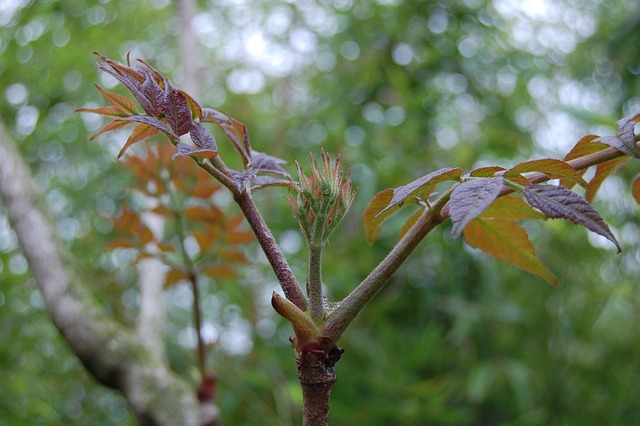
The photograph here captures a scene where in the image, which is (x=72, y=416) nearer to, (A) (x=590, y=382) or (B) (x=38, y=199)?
(B) (x=38, y=199)

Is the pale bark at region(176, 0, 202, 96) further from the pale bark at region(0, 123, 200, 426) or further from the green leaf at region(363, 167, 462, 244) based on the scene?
the green leaf at region(363, 167, 462, 244)

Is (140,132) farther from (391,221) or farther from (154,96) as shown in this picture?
(391,221)

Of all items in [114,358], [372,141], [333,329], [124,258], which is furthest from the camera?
[124,258]

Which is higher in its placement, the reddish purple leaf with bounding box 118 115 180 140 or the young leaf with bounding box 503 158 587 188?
the reddish purple leaf with bounding box 118 115 180 140

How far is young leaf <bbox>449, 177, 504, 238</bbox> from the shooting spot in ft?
0.92

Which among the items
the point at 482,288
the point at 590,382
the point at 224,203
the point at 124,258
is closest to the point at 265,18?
the point at 224,203

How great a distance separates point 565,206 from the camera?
313 mm

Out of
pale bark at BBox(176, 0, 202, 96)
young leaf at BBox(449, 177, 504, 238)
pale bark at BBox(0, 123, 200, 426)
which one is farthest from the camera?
pale bark at BBox(176, 0, 202, 96)

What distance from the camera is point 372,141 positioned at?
142 centimetres

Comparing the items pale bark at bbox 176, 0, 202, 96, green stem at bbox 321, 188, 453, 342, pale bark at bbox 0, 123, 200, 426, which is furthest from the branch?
pale bark at bbox 176, 0, 202, 96

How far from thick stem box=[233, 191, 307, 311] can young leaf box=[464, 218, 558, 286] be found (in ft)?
0.49

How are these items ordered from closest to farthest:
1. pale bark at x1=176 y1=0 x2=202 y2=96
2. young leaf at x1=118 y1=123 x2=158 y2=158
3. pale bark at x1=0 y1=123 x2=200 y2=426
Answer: young leaf at x1=118 y1=123 x2=158 y2=158
pale bark at x1=0 y1=123 x2=200 y2=426
pale bark at x1=176 y1=0 x2=202 y2=96

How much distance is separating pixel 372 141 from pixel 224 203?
0.64 metres

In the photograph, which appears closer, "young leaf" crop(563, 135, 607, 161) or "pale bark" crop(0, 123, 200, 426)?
"young leaf" crop(563, 135, 607, 161)
